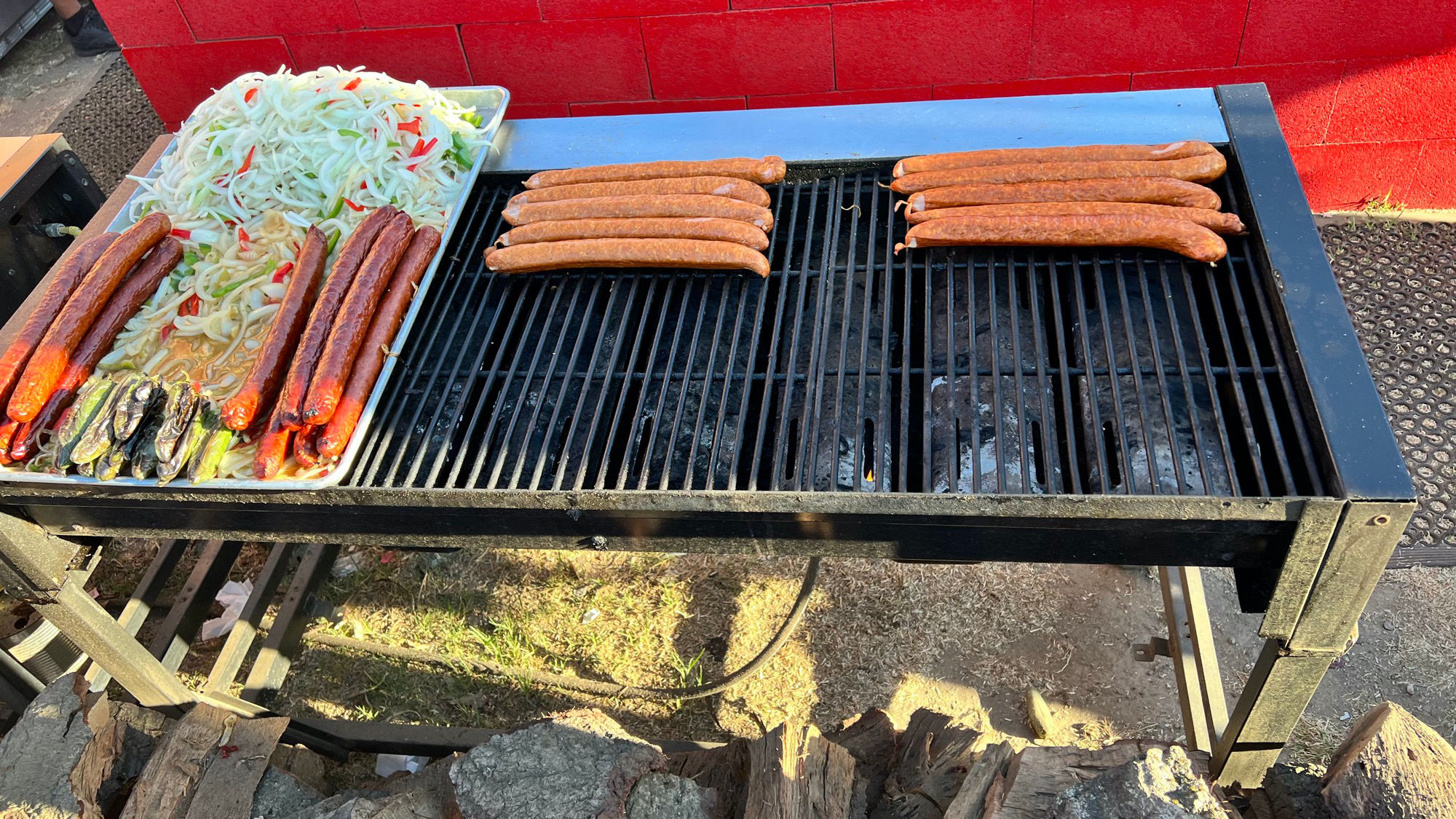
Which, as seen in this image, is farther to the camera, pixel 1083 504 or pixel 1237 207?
pixel 1237 207

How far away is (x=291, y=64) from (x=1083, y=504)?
17.6ft

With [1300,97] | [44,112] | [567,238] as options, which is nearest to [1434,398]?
[1300,97]

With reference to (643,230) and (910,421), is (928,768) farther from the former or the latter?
(643,230)

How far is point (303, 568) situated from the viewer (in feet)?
15.4

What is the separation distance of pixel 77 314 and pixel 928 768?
3416mm

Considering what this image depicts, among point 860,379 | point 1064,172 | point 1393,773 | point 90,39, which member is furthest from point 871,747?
point 90,39

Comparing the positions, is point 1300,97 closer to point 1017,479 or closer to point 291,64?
point 1017,479

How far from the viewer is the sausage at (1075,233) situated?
2.92 m

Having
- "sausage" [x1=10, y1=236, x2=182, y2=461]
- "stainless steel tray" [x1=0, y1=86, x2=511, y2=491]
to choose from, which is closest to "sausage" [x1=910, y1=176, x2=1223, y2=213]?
"stainless steel tray" [x1=0, y1=86, x2=511, y2=491]

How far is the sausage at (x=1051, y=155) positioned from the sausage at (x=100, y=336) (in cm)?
294

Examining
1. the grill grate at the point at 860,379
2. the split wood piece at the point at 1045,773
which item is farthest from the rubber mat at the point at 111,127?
the split wood piece at the point at 1045,773

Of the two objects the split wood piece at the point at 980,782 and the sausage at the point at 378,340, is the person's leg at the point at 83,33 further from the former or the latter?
the split wood piece at the point at 980,782

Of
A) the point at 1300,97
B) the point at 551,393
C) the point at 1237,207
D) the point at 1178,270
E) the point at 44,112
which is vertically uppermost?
the point at 44,112

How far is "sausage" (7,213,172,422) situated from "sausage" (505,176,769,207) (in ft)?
4.66
